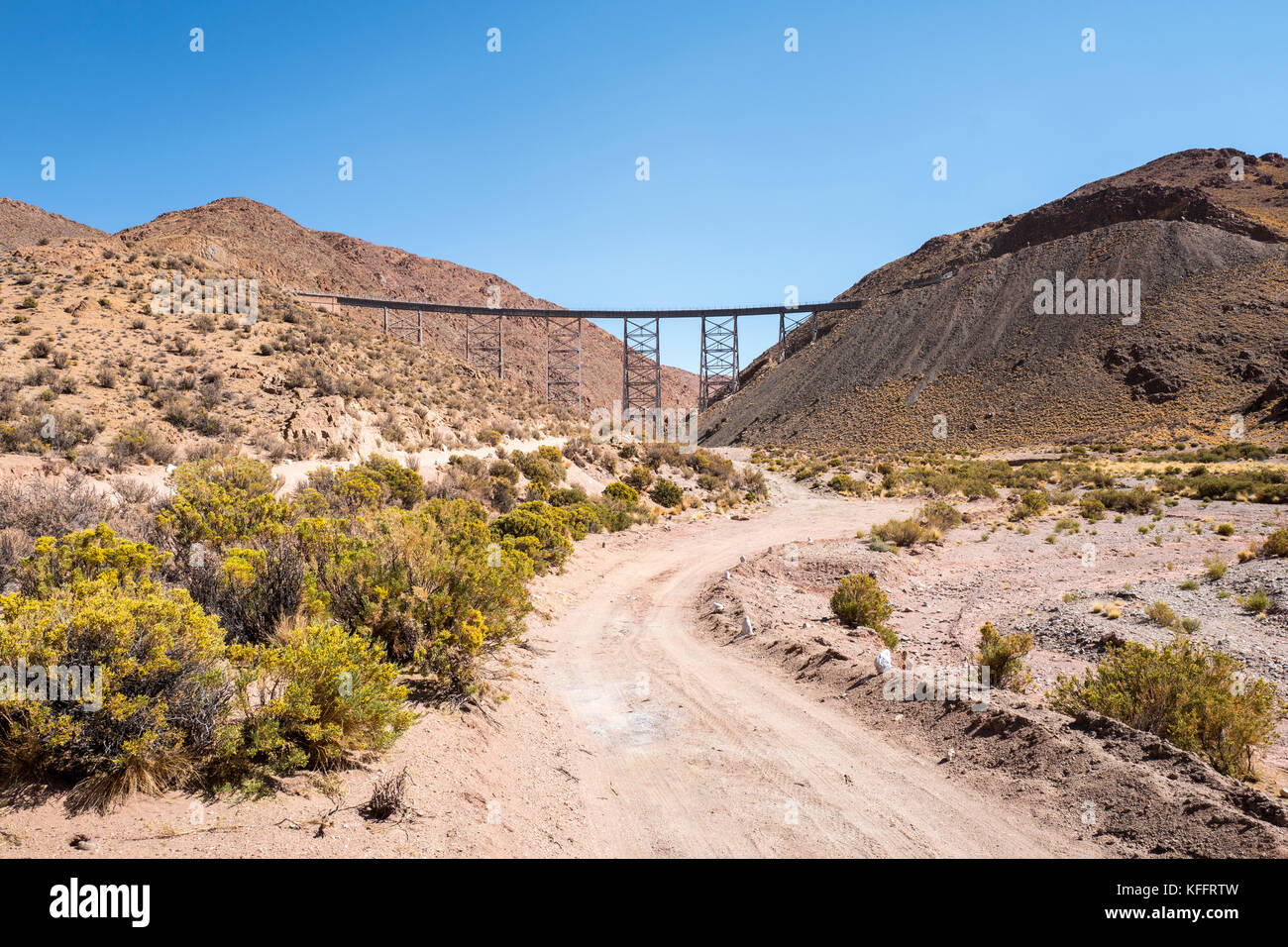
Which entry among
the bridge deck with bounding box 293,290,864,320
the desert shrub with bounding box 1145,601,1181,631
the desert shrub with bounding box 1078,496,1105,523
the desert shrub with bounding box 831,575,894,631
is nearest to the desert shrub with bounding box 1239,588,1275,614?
the desert shrub with bounding box 1145,601,1181,631

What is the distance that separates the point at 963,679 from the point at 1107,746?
1960 mm

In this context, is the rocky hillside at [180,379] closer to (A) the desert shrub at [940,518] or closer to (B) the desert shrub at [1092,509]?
(A) the desert shrub at [940,518]

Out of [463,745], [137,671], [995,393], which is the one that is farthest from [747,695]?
[995,393]

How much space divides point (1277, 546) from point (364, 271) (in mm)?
101580

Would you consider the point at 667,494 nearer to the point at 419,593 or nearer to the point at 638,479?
the point at 638,479

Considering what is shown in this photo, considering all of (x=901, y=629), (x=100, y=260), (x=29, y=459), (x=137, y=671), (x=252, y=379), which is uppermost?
(x=100, y=260)

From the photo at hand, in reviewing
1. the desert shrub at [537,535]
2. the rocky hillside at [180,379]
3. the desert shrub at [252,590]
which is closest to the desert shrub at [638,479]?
the rocky hillside at [180,379]

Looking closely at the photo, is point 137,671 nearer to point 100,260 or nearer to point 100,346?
point 100,346

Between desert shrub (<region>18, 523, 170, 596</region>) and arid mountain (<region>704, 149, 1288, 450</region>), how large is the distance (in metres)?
49.3

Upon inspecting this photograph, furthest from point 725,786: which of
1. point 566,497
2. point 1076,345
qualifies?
point 1076,345

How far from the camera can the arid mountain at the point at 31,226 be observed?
209 ft

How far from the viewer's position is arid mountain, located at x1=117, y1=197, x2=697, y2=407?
75.5 metres

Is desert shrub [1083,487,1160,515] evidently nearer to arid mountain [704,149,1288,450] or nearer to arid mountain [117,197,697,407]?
arid mountain [704,149,1288,450]

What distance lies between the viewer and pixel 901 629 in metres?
9.87
